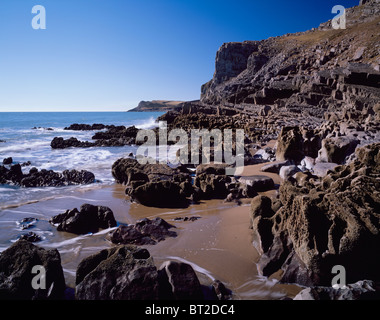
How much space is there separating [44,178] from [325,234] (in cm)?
1074

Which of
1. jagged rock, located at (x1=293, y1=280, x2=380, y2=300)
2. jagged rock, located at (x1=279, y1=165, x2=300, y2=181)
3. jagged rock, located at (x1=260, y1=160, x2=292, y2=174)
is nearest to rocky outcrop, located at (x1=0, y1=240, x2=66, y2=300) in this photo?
jagged rock, located at (x1=293, y1=280, x2=380, y2=300)

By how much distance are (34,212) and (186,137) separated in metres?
14.9

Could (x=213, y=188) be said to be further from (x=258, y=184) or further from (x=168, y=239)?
(x=168, y=239)

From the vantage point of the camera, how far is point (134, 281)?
3006mm

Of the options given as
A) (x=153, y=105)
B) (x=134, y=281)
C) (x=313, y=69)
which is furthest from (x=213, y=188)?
(x=153, y=105)

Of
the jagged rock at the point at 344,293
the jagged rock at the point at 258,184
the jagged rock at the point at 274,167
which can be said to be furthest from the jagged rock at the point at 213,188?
the jagged rock at the point at 344,293

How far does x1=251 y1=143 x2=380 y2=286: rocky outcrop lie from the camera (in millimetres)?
3201

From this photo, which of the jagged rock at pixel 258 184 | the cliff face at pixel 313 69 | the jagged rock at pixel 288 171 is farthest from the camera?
the cliff face at pixel 313 69

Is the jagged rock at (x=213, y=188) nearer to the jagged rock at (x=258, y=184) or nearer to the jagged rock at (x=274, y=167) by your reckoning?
the jagged rock at (x=258, y=184)

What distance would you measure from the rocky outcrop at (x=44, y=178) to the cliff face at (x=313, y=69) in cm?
2420

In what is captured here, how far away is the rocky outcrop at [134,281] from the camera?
2.97m

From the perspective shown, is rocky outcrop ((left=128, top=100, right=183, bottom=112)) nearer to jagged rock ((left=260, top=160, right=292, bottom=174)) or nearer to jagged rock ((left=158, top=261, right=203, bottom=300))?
jagged rock ((left=260, top=160, right=292, bottom=174))

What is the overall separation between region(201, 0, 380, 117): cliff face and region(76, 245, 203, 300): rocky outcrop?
25.5 metres
